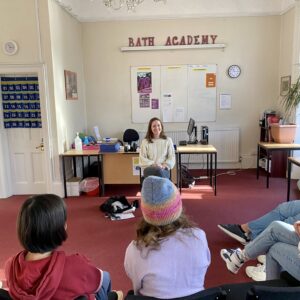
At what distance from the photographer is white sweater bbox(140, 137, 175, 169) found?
4137 millimetres

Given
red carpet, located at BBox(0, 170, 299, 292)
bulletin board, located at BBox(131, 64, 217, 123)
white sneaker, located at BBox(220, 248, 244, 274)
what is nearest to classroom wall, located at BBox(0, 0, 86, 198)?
red carpet, located at BBox(0, 170, 299, 292)

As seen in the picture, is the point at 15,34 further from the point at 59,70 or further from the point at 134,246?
the point at 134,246

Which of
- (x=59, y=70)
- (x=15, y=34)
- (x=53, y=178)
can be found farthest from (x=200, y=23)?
(x=53, y=178)

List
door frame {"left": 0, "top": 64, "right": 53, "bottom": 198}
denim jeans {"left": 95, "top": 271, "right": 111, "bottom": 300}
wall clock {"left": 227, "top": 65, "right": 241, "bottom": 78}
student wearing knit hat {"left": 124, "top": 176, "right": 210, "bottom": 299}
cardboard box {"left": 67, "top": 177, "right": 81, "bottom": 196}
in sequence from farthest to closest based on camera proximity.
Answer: wall clock {"left": 227, "top": 65, "right": 241, "bottom": 78} < cardboard box {"left": 67, "top": 177, "right": 81, "bottom": 196} < door frame {"left": 0, "top": 64, "right": 53, "bottom": 198} < denim jeans {"left": 95, "top": 271, "right": 111, "bottom": 300} < student wearing knit hat {"left": 124, "top": 176, "right": 210, "bottom": 299}

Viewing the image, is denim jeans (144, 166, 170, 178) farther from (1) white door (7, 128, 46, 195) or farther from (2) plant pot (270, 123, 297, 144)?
(2) plant pot (270, 123, 297, 144)

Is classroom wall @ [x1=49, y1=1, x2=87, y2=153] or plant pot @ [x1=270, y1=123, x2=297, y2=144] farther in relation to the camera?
plant pot @ [x1=270, y1=123, x2=297, y2=144]

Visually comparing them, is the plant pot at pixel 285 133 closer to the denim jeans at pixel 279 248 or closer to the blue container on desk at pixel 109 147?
the blue container on desk at pixel 109 147

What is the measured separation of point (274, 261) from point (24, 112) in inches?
156

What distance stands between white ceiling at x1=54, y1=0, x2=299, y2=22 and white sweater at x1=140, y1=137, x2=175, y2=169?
292 centimetres

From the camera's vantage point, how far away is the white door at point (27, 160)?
4.69 meters

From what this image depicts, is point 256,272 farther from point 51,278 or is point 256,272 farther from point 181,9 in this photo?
point 181,9

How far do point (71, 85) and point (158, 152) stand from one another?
2.17 meters

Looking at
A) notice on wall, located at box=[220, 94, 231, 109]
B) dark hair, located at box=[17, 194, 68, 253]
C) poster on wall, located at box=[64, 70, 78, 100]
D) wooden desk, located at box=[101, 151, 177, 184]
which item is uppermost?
poster on wall, located at box=[64, 70, 78, 100]

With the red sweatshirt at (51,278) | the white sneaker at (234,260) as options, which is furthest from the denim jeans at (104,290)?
the white sneaker at (234,260)
